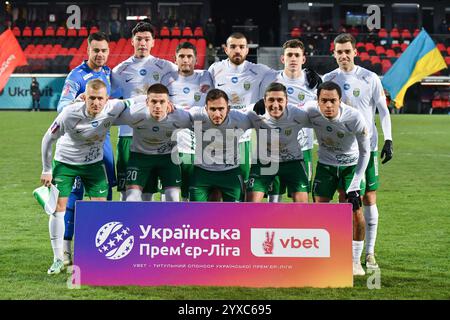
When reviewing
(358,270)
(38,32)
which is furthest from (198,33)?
(358,270)

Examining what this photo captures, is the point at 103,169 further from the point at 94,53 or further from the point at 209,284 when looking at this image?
the point at 209,284

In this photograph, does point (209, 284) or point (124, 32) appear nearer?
point (209, 284)

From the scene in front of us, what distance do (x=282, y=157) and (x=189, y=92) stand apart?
131 cm

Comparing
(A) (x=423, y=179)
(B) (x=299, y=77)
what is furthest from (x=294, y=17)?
(B) (x=299, y=77)

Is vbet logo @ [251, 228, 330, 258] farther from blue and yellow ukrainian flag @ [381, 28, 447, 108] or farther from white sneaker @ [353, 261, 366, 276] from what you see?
blue and yellow ukrainian flag @ [381, 28, 447, 108]

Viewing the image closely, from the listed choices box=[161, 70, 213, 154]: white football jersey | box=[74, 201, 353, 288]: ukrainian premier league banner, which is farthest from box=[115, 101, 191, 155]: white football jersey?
box=[74, 201, 353, 288]: ukrainian premier league banner

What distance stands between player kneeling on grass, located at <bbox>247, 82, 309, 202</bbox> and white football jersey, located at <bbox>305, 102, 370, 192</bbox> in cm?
14

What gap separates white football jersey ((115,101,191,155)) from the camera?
7.62 metres

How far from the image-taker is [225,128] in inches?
298

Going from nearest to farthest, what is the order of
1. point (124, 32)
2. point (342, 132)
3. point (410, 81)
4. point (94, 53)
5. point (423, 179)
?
point (342, 132)
point (94, 53)
point (423, 179)
point (410, 81)
point (124, 32)

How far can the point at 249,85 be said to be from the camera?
28.3 feet

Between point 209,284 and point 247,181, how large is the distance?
1.53 m

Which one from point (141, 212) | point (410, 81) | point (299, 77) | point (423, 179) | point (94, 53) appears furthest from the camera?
point (410, 81)

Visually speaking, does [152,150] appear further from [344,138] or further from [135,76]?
[344,138]
